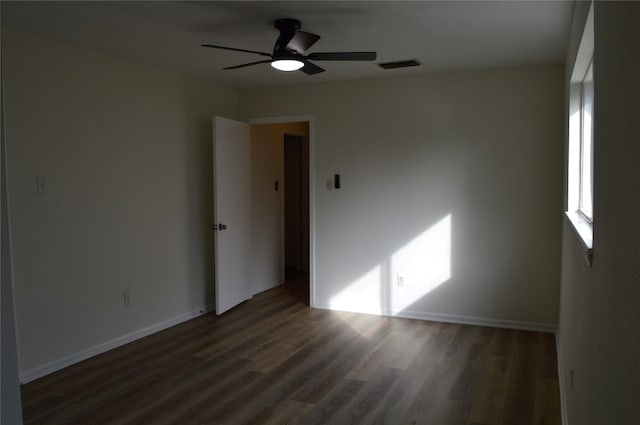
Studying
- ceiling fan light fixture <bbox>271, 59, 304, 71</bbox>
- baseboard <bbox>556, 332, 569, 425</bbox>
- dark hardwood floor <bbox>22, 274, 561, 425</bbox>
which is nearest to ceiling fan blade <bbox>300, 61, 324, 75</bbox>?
ceiling fan light fixture <bbox>271, 59, 304, 71</bbox>

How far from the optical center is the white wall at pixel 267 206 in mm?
5891

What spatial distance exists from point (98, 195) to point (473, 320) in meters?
3.54

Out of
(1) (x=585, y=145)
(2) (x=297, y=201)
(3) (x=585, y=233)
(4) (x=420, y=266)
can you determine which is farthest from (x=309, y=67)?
(2) (x=297, y=201)

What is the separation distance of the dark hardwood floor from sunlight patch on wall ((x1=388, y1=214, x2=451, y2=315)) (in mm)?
308

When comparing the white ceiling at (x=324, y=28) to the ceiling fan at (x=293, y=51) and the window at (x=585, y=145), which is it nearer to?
the ceiling fan at (x=293, y=51)

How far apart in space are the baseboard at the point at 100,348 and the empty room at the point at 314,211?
20 millimetres

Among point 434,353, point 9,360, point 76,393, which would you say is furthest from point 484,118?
point 9,360

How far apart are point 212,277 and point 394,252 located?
6.44 feet

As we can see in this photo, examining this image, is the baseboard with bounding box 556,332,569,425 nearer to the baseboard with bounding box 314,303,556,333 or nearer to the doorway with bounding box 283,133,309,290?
the baseboard with bounding box 314,303,556,333

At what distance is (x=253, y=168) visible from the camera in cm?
582

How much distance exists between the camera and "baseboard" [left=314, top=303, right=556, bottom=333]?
14.6 feet

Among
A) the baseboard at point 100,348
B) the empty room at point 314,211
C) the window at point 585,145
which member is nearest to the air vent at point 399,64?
the empty room at point 314,211

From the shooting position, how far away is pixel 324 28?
329 cm

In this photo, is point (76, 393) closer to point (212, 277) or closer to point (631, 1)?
point (212, 277)
